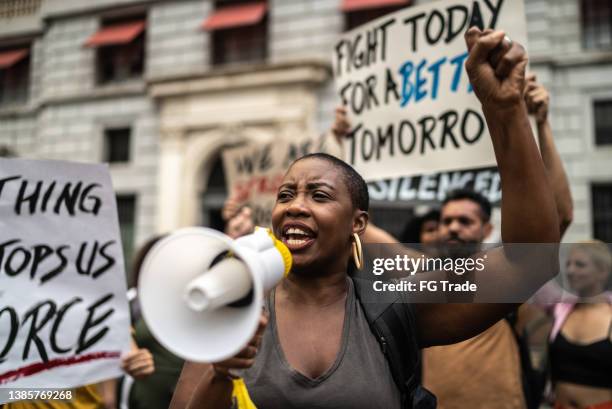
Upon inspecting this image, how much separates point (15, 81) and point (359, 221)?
16624mm

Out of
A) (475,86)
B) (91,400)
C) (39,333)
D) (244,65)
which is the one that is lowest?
(91,400)

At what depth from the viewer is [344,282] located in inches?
77.6

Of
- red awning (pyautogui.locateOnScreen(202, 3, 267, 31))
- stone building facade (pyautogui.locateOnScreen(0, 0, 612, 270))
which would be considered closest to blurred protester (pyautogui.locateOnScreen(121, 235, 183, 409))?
stone building facade (pyautogui.locateOnScreen(0, 0, 612, 270))

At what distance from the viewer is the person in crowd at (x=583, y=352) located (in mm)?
3227

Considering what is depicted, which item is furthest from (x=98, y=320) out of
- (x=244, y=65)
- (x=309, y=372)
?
(x=244, y=65)

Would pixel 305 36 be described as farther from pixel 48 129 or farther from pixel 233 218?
pixel 233 218

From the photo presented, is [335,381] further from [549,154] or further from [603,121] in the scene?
[603,121]

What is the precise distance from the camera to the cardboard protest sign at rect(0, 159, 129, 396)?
96.5 inches

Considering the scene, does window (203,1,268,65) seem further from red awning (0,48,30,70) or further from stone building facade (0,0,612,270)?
red awning (0,48,30,70)

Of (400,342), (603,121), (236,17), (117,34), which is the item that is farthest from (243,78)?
(400,342)

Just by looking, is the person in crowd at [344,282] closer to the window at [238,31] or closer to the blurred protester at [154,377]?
the blurred protester at [154,377]

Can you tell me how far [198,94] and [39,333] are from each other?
1181 centimetres

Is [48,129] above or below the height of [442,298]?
above

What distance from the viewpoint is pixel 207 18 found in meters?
14.0
